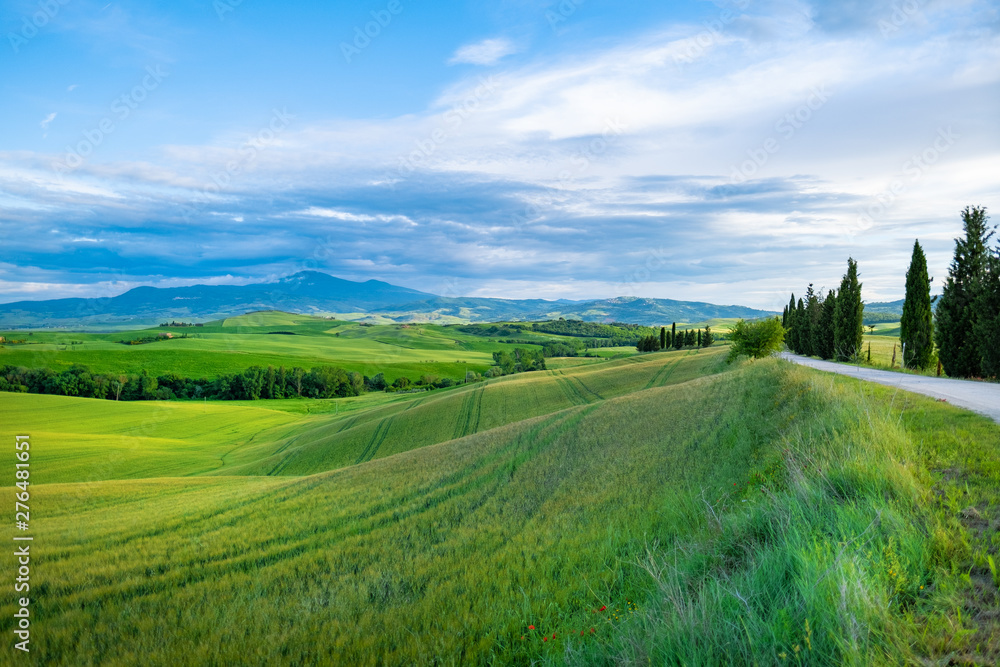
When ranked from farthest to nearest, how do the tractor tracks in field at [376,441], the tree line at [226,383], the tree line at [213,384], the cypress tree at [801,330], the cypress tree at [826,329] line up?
1. the tree line at [226,383]
2. the tree line at [213,384]
3. the cypress tree at [801,330]
4. the cypress tree at [826,329]
5. the tractor tracks in field at [376,441]

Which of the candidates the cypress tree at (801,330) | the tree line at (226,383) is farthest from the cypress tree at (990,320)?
the tree line at (226,383)

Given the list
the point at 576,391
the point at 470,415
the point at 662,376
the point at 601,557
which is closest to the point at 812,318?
the point at 662,376

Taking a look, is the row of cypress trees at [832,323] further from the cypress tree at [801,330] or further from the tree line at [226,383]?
the tree line at [226,383]

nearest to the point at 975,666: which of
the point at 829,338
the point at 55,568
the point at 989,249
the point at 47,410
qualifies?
the point at 55,568

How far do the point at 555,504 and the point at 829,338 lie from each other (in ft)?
155

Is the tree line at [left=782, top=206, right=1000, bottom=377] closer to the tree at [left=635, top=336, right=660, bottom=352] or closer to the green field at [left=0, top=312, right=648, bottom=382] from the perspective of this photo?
the tree at [left=635, top=336, right=660, bottom=352]

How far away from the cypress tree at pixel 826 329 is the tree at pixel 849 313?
275 centimetres

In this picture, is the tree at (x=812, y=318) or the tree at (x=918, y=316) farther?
the tree at (x=812, y=318)

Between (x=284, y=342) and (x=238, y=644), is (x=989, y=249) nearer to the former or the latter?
(x=238, y=644)

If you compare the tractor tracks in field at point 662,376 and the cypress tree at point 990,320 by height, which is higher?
A: the cypress tree at point 990,320

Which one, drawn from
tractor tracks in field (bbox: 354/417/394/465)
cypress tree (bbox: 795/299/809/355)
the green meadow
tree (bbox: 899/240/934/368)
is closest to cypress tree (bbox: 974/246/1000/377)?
tree (bbox: 899/240/934/368)

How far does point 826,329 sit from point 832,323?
1711mm

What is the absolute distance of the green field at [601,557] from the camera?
3738mm

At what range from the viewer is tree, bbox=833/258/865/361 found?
1528 inches
